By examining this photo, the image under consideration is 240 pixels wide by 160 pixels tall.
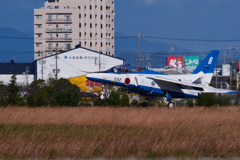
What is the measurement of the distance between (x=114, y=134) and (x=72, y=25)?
110 meters

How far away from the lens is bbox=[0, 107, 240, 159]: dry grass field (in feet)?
48.0

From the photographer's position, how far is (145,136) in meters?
17.4

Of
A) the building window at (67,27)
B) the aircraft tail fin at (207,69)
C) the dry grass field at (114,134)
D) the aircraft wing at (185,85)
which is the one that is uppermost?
the building window at (67,27)

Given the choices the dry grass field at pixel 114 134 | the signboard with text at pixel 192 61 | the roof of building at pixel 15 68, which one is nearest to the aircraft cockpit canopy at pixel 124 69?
the dry grass field at pixel 114 134

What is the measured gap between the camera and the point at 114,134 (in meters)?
17.6

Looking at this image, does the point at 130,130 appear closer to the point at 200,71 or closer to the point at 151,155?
the point at 151,155

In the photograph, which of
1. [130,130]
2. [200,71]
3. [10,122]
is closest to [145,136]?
[130,130]

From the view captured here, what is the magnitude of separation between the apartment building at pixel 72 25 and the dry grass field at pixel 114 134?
323ft

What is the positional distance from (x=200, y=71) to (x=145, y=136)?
1737cm

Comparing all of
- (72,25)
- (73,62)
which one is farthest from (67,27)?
(73,62)

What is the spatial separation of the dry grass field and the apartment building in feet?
323

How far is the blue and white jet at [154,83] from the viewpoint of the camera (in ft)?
97.9

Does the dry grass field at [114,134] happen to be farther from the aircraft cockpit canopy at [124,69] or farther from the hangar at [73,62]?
the hangar at [73,62]

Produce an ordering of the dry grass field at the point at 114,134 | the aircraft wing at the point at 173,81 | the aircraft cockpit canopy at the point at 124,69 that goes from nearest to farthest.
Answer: the dry grass field at the point at 114,134, the aircraft cockpit canopy at the point at 124,69, the aircraft wing at the point at 173,81
